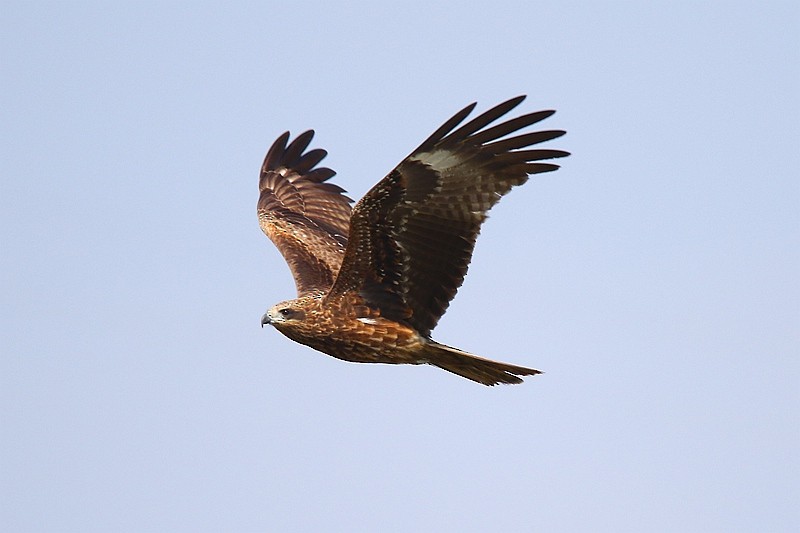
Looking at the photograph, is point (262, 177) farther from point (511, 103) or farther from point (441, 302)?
point (511, 103)

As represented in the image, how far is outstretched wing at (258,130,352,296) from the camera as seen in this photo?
12750mm

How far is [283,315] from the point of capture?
10914 millimetres

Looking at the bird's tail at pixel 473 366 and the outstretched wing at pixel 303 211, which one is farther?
the outstretched wing at pixel 303 211

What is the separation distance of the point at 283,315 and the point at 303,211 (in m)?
3.56

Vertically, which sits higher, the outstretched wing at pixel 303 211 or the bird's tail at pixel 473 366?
the outstretched wing at pixel 303 211

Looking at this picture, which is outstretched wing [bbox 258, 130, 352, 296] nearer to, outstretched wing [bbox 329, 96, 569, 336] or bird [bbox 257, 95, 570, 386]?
bird [bbox 257, 95, 570, 386]

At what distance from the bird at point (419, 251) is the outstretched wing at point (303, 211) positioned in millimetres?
636

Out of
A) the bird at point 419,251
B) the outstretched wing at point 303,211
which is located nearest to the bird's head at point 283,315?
the bird at point 419,251

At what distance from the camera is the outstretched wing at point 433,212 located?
10008mm

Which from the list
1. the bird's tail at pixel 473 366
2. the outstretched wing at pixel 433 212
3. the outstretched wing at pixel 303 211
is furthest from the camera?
the outstretched wing at pixel 303 211

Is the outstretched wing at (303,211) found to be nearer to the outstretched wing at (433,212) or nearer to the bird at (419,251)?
the bird at (419,251)

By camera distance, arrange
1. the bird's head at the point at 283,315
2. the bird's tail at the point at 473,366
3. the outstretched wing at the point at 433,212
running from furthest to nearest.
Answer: the bird's head at the point at 283,315, the bird's tail at the point at 473,366, the outstretched wing at the point at 433,212

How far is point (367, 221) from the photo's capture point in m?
10.3

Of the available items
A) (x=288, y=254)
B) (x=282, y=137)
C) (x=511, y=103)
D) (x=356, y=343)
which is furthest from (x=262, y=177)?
(x=511, y=103)
